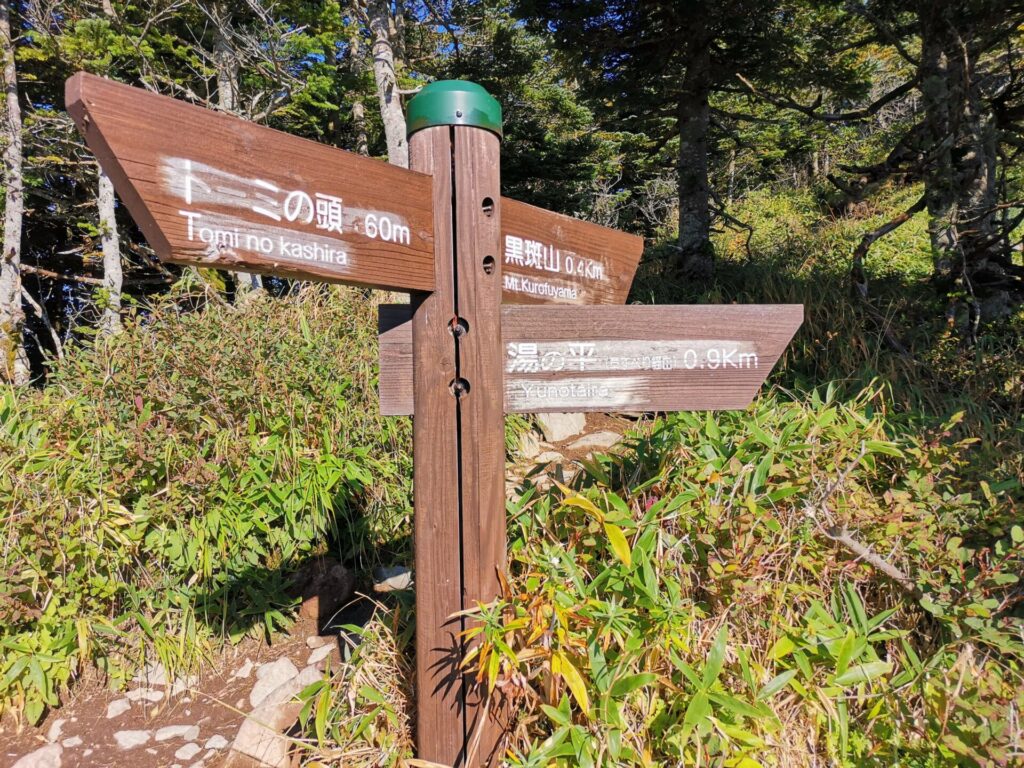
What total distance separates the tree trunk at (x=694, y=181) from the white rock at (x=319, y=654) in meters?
5.15

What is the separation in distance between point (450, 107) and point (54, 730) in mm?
3001

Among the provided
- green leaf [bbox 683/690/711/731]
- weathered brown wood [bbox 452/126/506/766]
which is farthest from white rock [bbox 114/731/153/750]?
green leaf [bbox 683/690/711/731]

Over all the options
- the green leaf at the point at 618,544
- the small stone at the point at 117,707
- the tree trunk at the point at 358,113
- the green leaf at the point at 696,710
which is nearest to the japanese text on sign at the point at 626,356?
the green leaf at the point at 618,544

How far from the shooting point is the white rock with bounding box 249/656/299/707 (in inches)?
107

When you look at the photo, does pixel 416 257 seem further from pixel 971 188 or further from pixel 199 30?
pixel 199 30

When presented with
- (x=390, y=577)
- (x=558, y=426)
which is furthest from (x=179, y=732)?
(x=558, y=426)

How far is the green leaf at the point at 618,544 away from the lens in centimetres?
192

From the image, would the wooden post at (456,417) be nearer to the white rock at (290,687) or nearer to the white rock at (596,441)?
the white rock at (290,687)

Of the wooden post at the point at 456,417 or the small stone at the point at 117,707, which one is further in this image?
the small stone at the point at 117,707

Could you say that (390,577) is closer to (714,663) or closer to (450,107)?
(714,663)

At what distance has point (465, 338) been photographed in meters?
1.66

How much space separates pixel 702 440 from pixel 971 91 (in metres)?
3.97

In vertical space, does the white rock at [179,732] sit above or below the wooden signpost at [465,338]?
below

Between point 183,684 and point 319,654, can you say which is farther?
point 319,654
